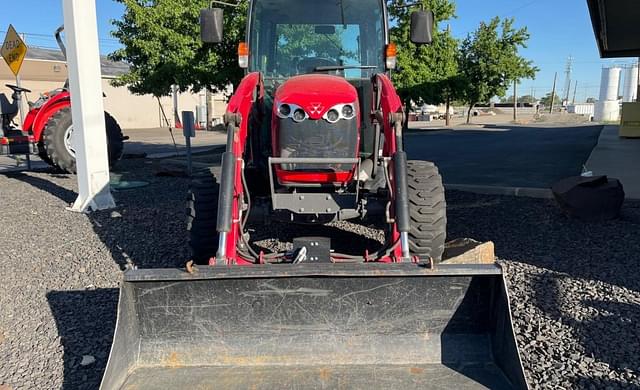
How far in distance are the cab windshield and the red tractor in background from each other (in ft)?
20.4

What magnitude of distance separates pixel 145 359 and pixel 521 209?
556 cm

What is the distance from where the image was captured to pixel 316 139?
373 cm

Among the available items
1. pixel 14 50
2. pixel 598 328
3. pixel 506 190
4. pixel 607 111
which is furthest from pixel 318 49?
pixel 607 111

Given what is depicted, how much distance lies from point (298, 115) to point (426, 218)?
1.25 m

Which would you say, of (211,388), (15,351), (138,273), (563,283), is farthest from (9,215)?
(563,283)

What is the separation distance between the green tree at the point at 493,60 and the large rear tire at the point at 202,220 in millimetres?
31033

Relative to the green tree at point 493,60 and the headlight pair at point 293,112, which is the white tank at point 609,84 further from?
the headlight pair at point 293,112

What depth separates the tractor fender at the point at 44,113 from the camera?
33.9 ft

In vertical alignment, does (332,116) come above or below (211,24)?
below

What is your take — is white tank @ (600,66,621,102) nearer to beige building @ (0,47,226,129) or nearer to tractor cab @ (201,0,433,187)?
beige building @ (0,47,226,129)

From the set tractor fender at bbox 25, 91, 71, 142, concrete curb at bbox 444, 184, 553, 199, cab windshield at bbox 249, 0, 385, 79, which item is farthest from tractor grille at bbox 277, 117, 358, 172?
tractor fender at bbox 25, 91, 71, 142

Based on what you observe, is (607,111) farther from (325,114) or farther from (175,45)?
(325,114)

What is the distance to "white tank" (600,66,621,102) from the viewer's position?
65.9 metres

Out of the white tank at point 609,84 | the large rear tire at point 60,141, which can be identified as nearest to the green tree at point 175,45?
the large rear tire at point 60,141
